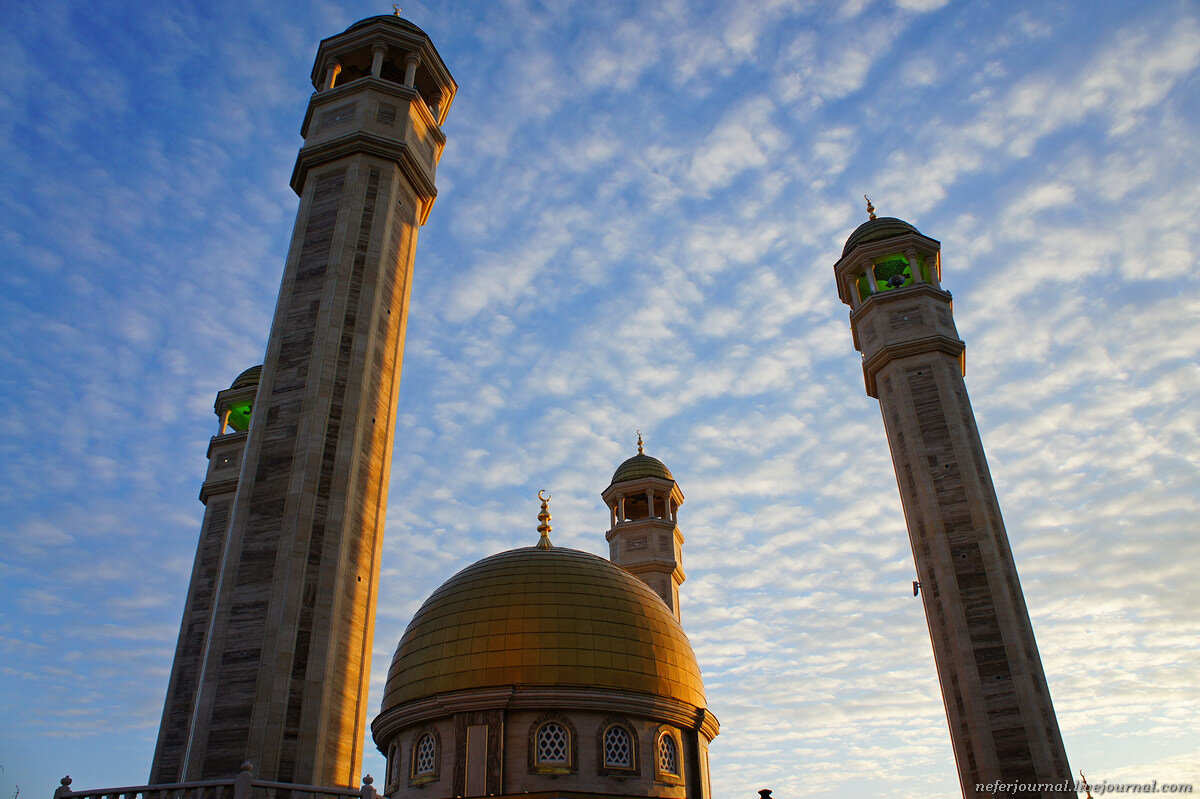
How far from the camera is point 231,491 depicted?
3466 cm

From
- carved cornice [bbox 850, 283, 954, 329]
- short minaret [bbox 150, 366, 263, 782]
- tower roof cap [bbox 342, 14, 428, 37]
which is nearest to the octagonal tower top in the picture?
tower roof cap [bbox 342, 14, 428, 37]

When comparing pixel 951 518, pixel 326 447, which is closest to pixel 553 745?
pixel 326 447

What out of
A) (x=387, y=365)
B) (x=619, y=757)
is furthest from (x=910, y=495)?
(x=387, y=365)

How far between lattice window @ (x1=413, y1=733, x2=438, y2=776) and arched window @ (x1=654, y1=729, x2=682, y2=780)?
504cm

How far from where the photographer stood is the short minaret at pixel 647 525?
39781mm

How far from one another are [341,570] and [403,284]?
356 inches

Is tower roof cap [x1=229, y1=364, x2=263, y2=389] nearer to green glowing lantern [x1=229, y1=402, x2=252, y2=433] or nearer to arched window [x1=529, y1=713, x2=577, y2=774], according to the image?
green glowing lantern [x1=229, y1=402, x2=252, y2=433]

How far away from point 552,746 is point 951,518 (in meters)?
15.8

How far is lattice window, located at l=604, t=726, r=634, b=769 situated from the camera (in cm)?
1847

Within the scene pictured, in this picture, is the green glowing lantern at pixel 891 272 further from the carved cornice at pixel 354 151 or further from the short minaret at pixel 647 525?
the carved cornice at pixel 354 151

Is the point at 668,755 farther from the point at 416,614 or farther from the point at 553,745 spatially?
the point at 416,614

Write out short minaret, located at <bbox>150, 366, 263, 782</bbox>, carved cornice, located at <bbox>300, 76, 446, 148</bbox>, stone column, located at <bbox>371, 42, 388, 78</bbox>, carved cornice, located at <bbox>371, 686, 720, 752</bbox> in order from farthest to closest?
short minaret, located at <bbox>150, 366, 263, 782</bbox> → stone column, located at <bbox>371, 42, 388, 78</bbox> → carved cornice, located at <bbox>300, 76, 446, 148</bbox> → carved cornice, located at <bbox>371, 686, 720, 752</bbox>

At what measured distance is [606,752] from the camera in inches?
727

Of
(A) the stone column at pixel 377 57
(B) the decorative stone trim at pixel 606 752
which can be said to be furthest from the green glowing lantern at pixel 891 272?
(B) the decorative stone trim at pixel 606 752
